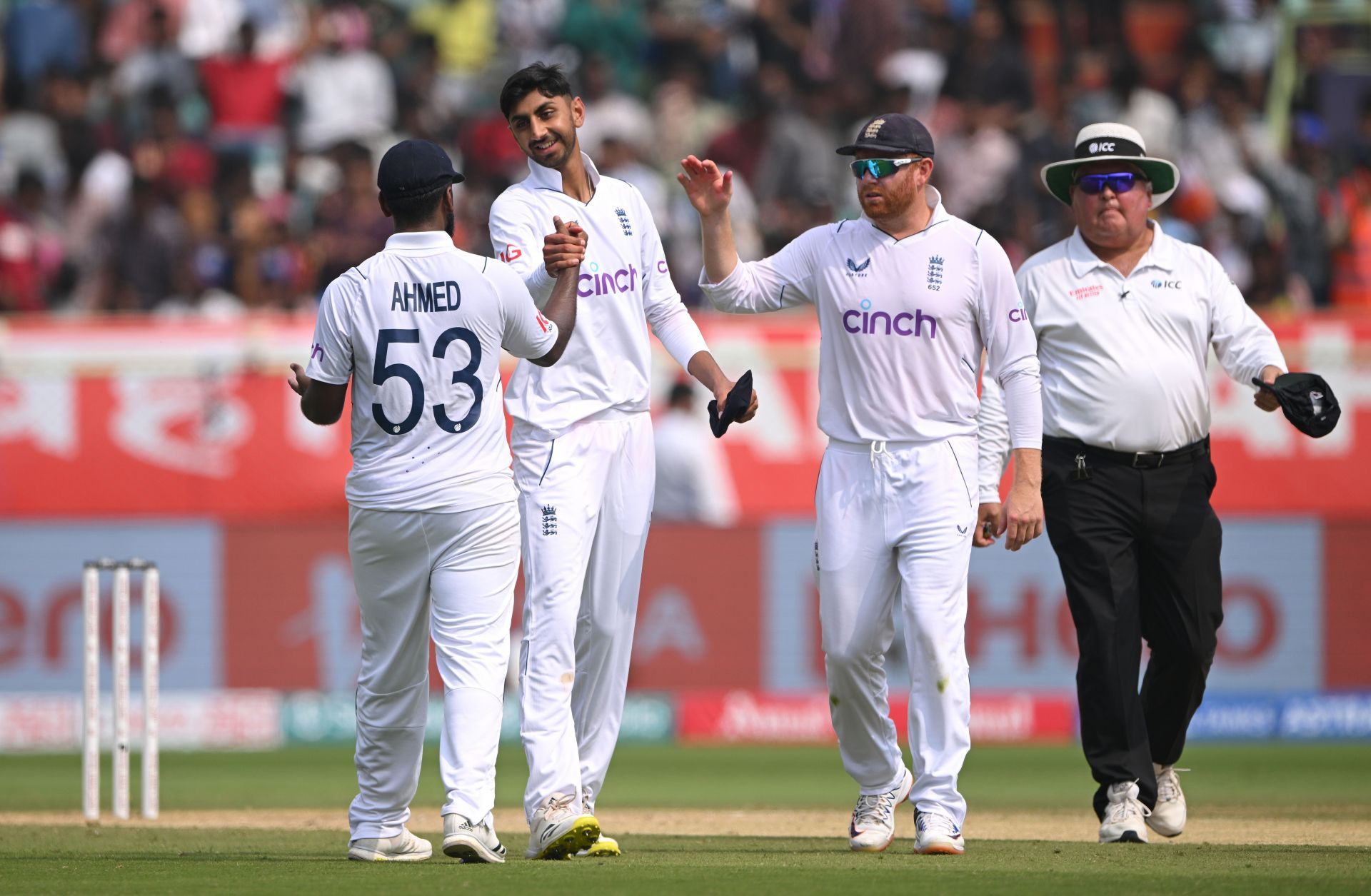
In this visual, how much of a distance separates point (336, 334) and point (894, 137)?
82.9 inches

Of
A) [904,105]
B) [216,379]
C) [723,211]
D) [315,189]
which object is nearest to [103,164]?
[315,189]

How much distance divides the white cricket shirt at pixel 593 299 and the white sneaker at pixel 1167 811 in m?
2.59

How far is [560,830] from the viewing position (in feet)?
22.0

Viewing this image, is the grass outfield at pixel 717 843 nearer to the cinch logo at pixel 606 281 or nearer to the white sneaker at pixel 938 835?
the white sneaker at pixel 938 835

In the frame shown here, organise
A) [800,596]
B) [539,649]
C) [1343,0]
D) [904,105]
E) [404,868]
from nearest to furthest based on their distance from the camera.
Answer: [404,868]
[539,649]
[800,596]
[904,105]
[1343,0]

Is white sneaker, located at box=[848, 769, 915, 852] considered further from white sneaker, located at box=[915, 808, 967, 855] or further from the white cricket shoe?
the white cricket shoe

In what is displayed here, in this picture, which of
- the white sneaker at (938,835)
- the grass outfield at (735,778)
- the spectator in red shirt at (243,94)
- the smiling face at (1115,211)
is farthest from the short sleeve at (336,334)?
the spectator in red shirt at (243,94)

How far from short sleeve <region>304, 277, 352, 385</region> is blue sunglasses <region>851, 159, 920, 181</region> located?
1.91 m

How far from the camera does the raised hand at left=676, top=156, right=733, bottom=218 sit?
738 cm

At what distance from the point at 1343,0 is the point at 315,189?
380 inches

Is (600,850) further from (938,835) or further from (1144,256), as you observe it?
(1144,256)

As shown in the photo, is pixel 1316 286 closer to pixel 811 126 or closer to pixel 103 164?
pixel 811 126

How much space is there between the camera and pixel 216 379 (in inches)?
568

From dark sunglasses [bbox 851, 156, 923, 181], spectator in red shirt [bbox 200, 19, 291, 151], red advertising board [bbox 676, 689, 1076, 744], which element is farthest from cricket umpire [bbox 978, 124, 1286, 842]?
spectator in red shirt [bbox 200, 19, 291, 151]
